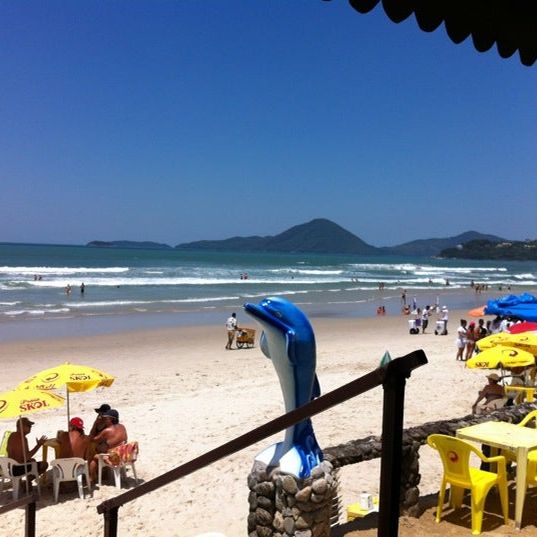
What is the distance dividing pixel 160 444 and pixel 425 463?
12.5ft

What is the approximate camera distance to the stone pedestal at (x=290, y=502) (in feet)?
13.6

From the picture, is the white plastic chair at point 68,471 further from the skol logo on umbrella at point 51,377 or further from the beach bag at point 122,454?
the skol logo on umbrella at point 51,377

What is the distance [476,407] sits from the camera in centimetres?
920

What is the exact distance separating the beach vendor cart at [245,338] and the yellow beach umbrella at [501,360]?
1072cm

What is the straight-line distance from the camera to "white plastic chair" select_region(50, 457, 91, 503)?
6.87 m

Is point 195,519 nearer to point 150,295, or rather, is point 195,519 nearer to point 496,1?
point 496,1

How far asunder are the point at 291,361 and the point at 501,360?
5215 mm

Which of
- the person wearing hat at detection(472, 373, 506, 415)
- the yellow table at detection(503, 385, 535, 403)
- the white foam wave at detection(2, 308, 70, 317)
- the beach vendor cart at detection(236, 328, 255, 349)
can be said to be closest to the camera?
the person wearing hat at detection(472, 373, 506, 415)

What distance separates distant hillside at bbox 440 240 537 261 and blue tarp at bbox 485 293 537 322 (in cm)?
17278

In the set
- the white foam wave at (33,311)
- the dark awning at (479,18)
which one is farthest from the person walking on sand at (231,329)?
the dark awning at (479,18)

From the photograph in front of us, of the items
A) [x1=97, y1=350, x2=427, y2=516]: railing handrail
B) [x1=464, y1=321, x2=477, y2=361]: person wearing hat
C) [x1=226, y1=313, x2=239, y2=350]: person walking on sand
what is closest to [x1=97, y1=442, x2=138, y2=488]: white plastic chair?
[x1=97, y1=350, x2=427, y2=516]: railing handrail

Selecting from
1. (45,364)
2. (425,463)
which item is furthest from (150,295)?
(425,463)

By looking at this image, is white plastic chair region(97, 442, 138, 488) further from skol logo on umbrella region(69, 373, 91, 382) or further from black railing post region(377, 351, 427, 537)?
black railing post region(377, 351, 427, 537)

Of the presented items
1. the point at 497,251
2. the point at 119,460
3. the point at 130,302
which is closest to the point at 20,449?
the point at 119,460
